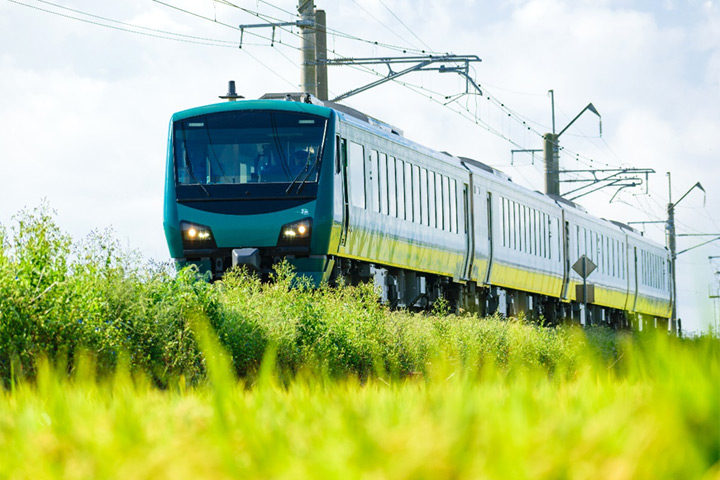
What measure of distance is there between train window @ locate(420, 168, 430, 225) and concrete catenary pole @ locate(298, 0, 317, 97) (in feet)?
9.67

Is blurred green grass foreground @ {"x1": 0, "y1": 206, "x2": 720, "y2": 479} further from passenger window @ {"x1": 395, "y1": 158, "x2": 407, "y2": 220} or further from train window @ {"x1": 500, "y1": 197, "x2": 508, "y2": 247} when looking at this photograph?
train window @ {"x1": 500, "y1": 197, "x2": 508, "y2": 247}

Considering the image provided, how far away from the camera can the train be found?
743 inches

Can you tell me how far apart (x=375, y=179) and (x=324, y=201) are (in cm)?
250

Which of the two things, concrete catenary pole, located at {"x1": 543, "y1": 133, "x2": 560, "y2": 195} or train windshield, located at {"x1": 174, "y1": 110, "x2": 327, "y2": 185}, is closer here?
train windshield, located at {"x1": 174, "y1": 110, "x2": 327, "y2": 185}

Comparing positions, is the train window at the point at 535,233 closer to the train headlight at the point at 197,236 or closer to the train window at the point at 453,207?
the train window at the point at 453,207

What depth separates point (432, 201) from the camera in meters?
24.2

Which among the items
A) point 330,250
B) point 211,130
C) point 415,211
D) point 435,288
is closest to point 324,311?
point 330,250

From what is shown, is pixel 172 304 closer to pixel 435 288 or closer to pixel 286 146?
pixel 286 146

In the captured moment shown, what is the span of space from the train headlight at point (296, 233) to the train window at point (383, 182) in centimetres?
272

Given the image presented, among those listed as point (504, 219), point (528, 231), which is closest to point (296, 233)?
point (504, 219)

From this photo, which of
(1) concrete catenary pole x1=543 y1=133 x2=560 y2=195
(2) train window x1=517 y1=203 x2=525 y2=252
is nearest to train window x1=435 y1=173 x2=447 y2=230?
(2) train window x1=517 y1=203 x2=525 y2=252

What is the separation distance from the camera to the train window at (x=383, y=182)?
2125 cm

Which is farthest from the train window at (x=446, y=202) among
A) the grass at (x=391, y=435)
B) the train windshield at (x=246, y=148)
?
the grass at (x=391, y=435)

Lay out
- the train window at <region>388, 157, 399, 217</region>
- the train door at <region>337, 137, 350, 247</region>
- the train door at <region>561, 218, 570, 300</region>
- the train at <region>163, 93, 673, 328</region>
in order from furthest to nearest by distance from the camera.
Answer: the train door at <region>561, 218, 570, 300</region> < the train window at <region>388, 157, 399, 217</region> < the train door at <region>337, 137, 350, 247</region> < the train at <region>163, 93, 673, 328</region>
